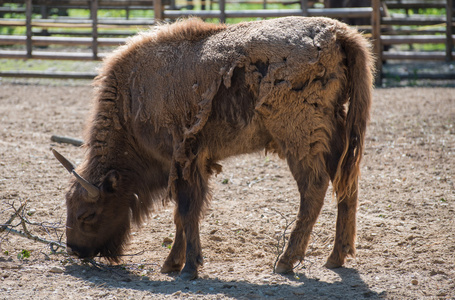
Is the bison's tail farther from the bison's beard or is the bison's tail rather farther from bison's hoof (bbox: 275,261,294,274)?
the bison's beard

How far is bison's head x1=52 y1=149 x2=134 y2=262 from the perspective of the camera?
4.28 metres

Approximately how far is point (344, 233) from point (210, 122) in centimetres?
138

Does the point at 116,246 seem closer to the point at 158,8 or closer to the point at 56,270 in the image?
the point at 56,270

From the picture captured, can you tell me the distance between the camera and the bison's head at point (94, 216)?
14.0 ft

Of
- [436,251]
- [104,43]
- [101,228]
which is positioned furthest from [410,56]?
[101,228]

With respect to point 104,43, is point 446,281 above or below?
below

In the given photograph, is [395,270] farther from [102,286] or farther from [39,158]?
[39,158]

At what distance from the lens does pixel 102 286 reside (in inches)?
149

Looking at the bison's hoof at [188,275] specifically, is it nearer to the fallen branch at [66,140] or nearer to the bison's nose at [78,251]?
the bison's nose at [78,251]

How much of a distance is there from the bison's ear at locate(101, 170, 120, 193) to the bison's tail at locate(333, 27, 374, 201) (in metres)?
1.75

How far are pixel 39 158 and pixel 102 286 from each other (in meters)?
3.39

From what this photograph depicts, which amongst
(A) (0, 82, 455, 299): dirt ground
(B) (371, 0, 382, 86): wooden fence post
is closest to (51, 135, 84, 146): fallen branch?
(A) (0, 82, 455, 299): dirt ground

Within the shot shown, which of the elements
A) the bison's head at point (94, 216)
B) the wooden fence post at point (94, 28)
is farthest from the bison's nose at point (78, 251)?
the wooden fence post at point (94, 28)

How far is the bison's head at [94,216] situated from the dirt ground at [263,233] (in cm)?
15
